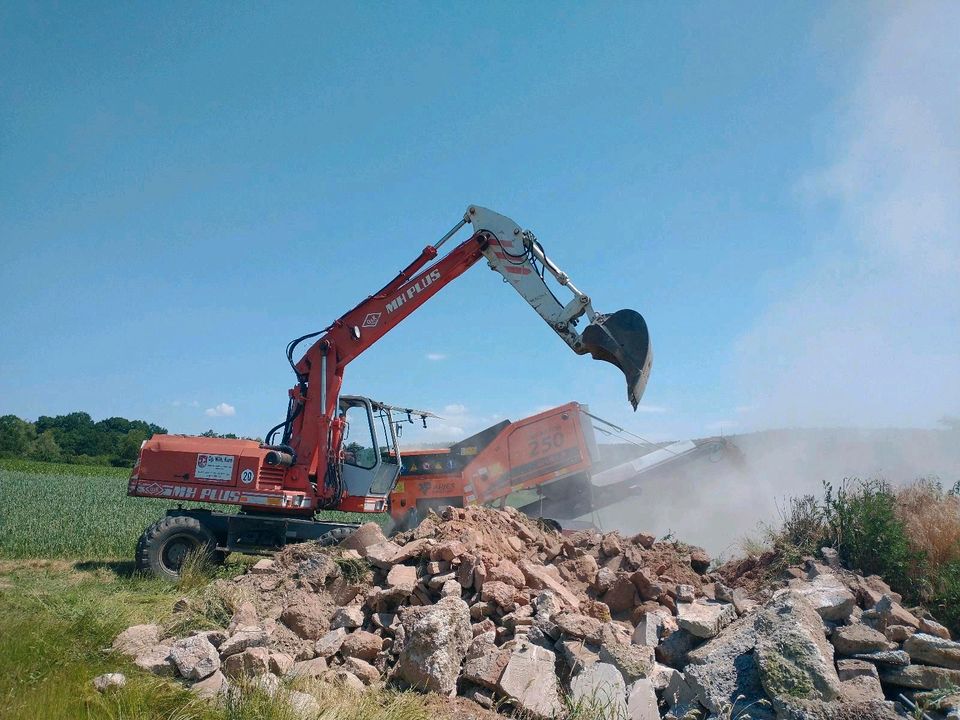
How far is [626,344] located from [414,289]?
144 inches

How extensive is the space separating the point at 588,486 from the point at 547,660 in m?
7.19

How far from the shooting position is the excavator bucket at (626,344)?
8.80 meters

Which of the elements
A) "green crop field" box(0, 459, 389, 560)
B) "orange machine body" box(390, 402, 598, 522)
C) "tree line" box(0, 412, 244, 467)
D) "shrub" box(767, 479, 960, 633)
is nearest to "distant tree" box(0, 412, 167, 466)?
"tree line" box(0, 412, 244, 467)

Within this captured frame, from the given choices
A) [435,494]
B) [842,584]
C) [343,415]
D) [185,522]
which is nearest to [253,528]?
[185,522]

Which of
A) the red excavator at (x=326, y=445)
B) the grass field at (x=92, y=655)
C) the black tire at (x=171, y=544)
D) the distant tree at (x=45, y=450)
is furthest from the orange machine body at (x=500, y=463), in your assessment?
the distant tree at (x=45, y=450)

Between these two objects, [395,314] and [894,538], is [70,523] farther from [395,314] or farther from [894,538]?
[894,538]

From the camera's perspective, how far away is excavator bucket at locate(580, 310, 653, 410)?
28.9 ft

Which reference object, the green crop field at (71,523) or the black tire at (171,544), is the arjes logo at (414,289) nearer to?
the black tire at (171,544)

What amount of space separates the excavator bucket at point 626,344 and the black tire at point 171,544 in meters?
5.90

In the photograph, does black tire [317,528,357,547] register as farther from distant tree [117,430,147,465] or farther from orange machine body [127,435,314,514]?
distant tree [117,430,147,465]

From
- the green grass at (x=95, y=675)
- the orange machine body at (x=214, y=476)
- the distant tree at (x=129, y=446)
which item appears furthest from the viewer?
the distant tree at (x=129, y=446)

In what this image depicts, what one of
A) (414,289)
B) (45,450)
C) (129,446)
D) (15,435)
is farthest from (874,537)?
(15,435)

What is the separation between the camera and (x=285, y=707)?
14.4 feet

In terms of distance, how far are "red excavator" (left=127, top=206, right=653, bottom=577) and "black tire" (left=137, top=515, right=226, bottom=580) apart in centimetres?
1
